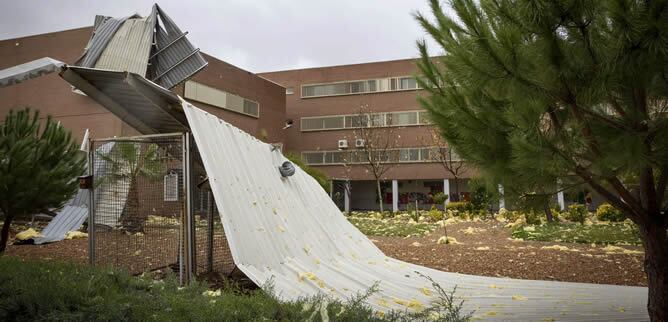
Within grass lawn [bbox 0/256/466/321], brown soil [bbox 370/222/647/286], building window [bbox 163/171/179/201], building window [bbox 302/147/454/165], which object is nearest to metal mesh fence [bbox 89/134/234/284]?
building window [bbox 163/171/179/201]

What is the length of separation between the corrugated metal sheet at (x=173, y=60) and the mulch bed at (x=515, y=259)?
3.85 metres

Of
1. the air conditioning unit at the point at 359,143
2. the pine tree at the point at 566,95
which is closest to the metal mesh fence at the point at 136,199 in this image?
the pine tree at the point at 566,95

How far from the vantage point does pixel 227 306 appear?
3.68m

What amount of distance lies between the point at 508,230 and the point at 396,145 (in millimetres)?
23689

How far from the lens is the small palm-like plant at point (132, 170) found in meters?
6.31

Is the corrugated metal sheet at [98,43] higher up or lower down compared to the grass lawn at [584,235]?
higher up

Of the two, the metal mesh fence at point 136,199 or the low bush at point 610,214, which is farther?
the low bush at point 610,214

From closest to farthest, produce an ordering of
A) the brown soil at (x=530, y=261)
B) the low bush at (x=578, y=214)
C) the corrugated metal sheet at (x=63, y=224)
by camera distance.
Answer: the brown soil at (x=530, y=261) → the corrugated metal sheet at (x=63, y=224) → the low bush at (x=578, y=214)

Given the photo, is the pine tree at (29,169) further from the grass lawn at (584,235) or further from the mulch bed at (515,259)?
the grass lawn at (584,235)

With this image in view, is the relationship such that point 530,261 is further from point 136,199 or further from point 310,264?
point 136,199

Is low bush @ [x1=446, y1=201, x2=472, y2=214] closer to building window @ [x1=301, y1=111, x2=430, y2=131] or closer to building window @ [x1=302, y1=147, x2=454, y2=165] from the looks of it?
building window @ [x1=302, y1=147, x2=454, y2=165]

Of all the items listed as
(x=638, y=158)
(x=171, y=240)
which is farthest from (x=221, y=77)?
(x=638, y=158)

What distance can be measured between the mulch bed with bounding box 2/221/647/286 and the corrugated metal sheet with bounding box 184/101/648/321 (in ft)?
2.84

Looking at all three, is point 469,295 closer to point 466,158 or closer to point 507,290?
point 507,290
